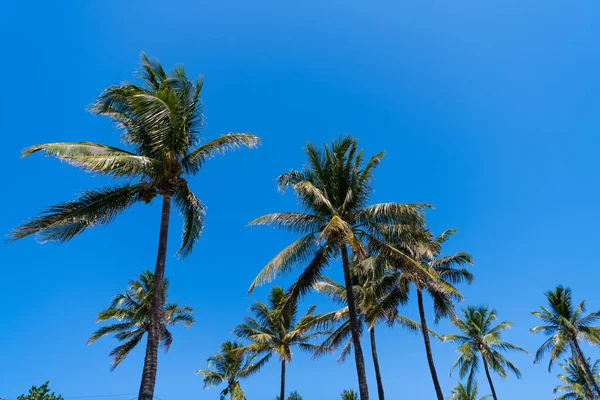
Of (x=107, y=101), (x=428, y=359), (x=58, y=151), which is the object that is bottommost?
(x=428, y=359)

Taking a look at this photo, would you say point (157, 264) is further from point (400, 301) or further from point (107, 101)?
point (400, 301)

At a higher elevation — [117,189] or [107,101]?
[107,101]

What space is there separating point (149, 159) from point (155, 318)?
4313 millimetres

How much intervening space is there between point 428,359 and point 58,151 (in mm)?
17669

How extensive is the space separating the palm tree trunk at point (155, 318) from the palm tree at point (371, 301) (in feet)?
25.7

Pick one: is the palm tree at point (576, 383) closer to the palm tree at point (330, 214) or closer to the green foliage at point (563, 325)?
the green foliage at point (563, 325)

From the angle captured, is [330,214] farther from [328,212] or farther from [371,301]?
[371,301]

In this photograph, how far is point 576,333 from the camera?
87.2 feet

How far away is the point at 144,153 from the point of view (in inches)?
455

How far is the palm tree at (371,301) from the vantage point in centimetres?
1783

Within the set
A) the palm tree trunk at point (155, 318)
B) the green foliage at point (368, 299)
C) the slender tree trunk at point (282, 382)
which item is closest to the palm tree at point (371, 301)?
the green foliage at point (368, 299)

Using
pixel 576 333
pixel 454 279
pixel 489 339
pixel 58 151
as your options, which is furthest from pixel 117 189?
pixel 576 333

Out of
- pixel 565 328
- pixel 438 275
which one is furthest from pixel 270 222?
pixel 565 328

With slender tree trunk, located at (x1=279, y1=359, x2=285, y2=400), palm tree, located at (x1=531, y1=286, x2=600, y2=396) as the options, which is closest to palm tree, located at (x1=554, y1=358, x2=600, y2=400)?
palm tree, located at (x1=531, y1=286, x2=600, y2=396)
